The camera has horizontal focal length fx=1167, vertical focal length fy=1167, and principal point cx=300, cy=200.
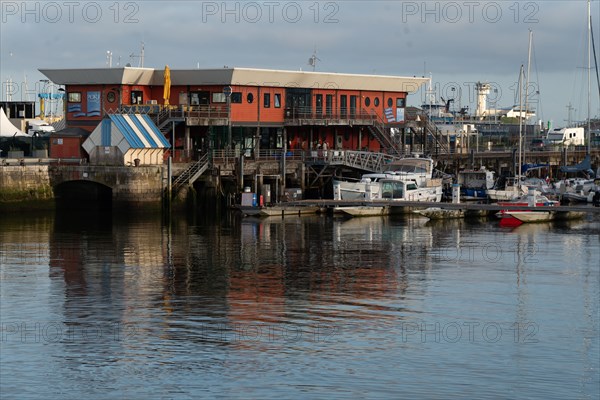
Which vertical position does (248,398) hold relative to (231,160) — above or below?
below

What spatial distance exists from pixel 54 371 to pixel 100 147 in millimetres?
43964

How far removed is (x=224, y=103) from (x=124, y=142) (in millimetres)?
9245

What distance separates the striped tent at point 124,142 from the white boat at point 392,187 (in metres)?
12.2

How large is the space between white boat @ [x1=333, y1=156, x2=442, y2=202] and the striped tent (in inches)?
480

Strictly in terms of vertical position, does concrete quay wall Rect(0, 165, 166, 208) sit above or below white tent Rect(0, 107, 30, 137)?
below

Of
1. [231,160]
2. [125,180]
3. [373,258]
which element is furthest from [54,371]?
[231,160]

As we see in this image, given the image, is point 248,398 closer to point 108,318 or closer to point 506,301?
point 108,318

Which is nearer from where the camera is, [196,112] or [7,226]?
[7,226]

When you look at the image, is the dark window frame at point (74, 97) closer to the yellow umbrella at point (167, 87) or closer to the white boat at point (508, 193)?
the yellow umbrella at point (167, 87)

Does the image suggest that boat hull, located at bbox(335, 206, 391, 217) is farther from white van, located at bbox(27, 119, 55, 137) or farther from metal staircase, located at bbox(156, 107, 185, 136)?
white van, located at bbox(27, 119, 55, 137)

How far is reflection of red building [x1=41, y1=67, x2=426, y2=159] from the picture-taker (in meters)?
80.7

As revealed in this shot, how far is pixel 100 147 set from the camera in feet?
250

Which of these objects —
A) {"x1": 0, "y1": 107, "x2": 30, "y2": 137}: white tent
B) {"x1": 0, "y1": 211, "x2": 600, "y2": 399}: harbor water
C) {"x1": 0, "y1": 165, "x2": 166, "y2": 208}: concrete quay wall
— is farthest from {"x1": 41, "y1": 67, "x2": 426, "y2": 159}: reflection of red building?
{"x1": 0, "y1": 211, "x2": 600, "y2": 399}: harbor water

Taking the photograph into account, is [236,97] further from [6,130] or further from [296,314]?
[296,314]
